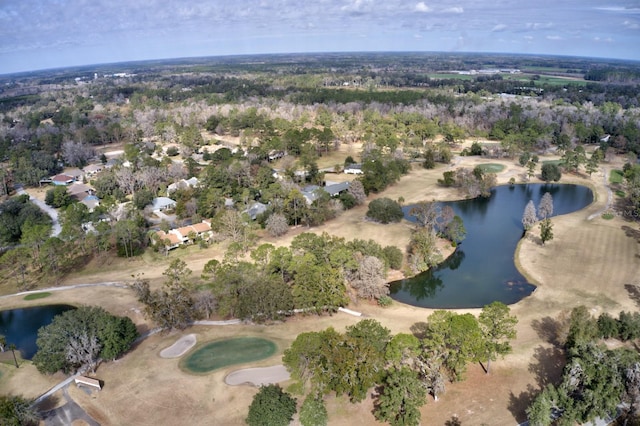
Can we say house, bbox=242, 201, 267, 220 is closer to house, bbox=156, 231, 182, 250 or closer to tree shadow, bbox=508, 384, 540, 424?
house, bbox=156, 231, 182, 250

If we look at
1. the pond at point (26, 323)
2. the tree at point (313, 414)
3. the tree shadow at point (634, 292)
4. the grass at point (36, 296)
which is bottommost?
the pond at point (26, 323)

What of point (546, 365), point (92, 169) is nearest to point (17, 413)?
point (546, 365)

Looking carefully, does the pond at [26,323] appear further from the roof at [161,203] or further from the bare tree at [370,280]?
the bare tree at [370,280]

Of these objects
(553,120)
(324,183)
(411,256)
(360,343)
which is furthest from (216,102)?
(360,343)

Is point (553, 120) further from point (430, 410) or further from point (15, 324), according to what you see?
point (15, 324)

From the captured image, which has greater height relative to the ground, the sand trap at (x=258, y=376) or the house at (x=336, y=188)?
the house at (x=336, y=188)

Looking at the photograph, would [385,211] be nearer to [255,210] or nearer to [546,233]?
[255,210]

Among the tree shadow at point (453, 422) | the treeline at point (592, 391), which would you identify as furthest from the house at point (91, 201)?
the treeline at point (592, 391)

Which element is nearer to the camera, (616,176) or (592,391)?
(592,391)
